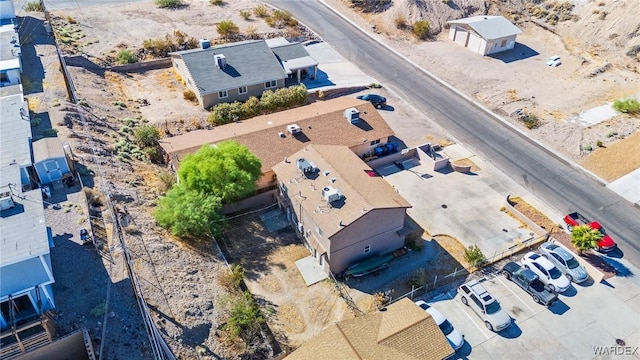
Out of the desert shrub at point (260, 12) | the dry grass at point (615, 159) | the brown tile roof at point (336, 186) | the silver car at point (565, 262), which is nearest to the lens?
the brown tile roof at point (336, 186)

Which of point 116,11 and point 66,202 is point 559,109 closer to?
point 66,202

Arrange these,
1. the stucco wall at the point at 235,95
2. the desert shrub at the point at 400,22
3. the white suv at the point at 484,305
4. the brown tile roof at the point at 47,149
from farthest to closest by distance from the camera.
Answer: the desert shrub at the point at 400,22 → the stucco wall at the point at 235,95 → the brown tile roof at the point at 47,149 → the white suv at the point at 484,305

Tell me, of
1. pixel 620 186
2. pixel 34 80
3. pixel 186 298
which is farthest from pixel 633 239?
pixel 34 80

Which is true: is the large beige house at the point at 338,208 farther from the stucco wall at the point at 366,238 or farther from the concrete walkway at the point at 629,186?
the concrete walkway at the point at 629,186

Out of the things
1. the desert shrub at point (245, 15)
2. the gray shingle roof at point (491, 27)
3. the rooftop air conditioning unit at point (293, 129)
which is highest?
the gray shingle roof at point (491, 27)

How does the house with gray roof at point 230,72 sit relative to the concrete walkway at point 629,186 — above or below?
above

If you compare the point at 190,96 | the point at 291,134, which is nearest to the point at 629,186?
the point at 291,134

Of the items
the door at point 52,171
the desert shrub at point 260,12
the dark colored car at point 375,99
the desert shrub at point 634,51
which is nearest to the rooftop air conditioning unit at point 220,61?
the dark colored car at point 375,99
